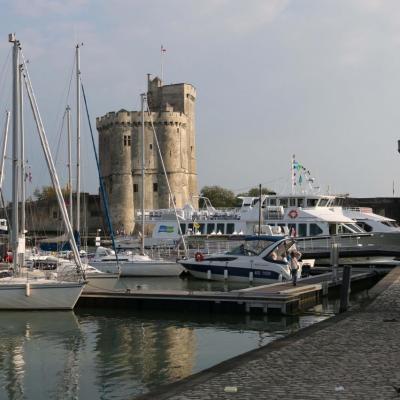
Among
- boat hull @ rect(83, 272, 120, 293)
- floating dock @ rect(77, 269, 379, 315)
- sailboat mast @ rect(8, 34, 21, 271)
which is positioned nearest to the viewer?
floating dock @ rect(77, 269, 379, 315)

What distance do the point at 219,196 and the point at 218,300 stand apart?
276 ft

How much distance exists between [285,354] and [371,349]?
5.04 feet

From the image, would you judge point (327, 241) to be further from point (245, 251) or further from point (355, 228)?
point (245, 251)

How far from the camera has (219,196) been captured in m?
105

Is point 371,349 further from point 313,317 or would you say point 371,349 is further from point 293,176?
point 293,176

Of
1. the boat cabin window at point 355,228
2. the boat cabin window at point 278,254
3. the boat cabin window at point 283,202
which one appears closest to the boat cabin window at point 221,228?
the boat cabin window at point 283,202

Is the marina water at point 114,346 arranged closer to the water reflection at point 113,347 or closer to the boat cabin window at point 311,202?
the water reflection at point 113,347

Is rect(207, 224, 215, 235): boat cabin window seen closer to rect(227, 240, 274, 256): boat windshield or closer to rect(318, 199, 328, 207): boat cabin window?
rect(318, 199, 328, 207): boat cabin window

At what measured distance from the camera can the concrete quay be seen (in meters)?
8.12

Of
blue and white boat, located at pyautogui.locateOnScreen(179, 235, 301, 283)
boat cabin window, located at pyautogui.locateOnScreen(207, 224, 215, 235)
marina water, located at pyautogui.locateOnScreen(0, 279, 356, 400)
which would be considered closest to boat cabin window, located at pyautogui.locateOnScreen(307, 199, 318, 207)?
boat cabin window, located at pyautogui.locateOnScreen(207, 224, 215, 235)

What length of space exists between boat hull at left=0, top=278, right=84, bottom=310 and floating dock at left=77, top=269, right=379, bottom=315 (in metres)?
1.58

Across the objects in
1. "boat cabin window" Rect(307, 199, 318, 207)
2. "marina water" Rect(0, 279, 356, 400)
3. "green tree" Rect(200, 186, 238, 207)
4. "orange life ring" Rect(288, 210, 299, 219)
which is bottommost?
"marina water" Rect(0, 279, 356, 400)

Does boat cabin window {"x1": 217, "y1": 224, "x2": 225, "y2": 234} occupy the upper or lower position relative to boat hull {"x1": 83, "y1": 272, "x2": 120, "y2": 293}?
upper

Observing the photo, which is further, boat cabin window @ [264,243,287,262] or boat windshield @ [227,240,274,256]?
boat windshield @ [227,240,274,256]
